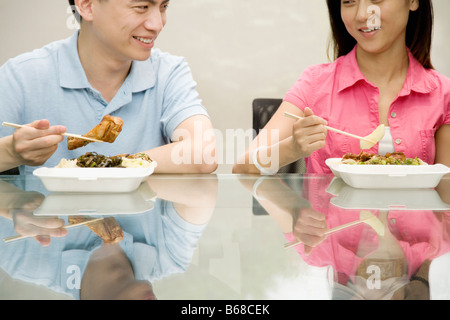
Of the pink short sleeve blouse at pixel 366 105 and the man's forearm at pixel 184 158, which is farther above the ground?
the pink short sleeve blouse at pixel 366 105

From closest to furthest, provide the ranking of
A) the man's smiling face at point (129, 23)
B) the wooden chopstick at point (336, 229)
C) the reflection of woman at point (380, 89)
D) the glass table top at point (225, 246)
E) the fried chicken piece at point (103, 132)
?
the glass table top at point (225, 246) < the wooden chopstick at point (336, 229) < the fried chicken piece at point (103, 132) < the man's smiling face at point (129, 23) < the reflection of woman at point (380, 89)

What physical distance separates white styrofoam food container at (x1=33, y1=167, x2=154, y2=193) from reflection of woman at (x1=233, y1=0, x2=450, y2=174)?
0.74 meters

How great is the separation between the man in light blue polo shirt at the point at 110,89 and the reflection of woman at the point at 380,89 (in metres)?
0.30

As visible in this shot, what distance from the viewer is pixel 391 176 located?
45.3 inches

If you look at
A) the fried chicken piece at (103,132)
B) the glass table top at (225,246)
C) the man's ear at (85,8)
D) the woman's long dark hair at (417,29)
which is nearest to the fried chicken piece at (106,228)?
the glass table top at (225,246)

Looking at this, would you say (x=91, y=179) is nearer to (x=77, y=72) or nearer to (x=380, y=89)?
(x=77, y=72)

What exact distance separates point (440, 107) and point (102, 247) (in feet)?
5.47

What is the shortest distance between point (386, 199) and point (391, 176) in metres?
0.15

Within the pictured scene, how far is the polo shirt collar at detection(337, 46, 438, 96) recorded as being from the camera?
1929 mm

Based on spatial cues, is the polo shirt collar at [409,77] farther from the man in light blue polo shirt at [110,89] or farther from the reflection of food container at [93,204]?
the reflection of food container at [93,204]

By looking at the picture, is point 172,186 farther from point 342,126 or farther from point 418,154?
point 418,154

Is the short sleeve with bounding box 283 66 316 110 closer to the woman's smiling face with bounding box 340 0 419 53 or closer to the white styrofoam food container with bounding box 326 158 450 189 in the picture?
the woman's smiling face with bounding box 340 0 419 53

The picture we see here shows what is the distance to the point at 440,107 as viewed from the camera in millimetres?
1923

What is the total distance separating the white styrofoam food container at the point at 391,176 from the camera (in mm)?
1149
